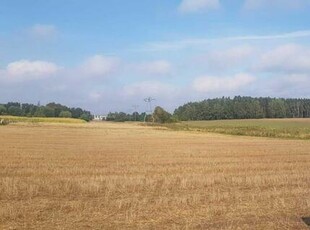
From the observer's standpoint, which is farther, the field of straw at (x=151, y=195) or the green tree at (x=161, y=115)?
the green tree at (x=161, y=115)

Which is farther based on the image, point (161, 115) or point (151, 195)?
point (161, 115)

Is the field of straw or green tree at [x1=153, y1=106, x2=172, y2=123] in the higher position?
green tree at [x1=153, y1=106, x2=172, y2=123]

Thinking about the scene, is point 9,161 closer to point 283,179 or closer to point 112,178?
point 112,178

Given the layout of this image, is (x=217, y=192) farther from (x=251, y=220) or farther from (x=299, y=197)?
(x=251, y=220)

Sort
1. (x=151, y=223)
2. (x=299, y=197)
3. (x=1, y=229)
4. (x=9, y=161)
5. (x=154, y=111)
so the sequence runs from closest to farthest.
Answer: (x=1, y=229) < (x=151, y=223) < (x=299, y=197) < (x=9, y=161) < (x=154, y=111)

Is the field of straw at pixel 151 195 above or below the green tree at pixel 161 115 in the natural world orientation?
below

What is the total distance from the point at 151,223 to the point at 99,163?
537 inches

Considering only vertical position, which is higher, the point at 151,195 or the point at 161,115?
the point at 161,115

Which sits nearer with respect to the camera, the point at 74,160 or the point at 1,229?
the point at 1,229

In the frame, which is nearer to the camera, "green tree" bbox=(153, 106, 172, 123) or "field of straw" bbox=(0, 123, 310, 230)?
"field of straw" bbox=(0, 123, 310, 230)

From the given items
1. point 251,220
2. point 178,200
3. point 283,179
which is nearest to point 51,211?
point 178,200

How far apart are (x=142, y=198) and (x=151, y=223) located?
3192 mm

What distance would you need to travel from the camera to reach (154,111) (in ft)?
566

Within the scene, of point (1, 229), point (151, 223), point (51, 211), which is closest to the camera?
point (1, 229)
